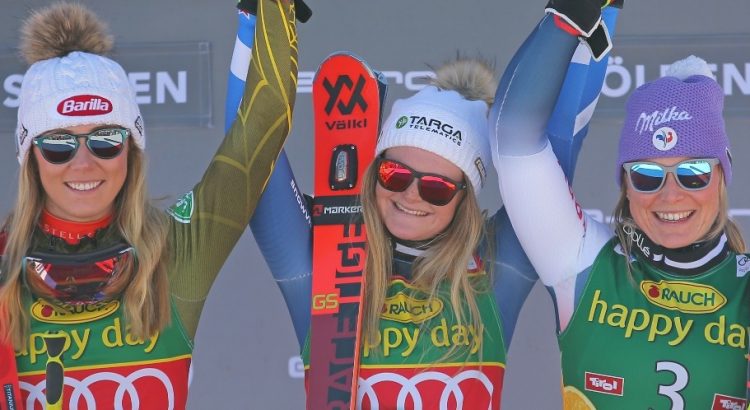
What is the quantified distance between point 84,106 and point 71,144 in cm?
9

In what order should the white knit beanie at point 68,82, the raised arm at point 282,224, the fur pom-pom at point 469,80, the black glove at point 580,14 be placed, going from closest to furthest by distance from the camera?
the black glove at point 580,14, the white knit beanie at point 68,82, the raised arm at point 282,224, the fur pom-pom at point 469,80

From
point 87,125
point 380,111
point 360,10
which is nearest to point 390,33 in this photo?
point 360,10

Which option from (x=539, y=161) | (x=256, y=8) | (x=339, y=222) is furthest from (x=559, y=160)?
(x=256, y=8)

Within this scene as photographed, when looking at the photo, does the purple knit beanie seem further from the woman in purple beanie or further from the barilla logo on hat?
the barilla logo on hat

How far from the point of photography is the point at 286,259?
9.38 ft

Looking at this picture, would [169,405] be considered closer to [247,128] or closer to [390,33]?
[247,128]

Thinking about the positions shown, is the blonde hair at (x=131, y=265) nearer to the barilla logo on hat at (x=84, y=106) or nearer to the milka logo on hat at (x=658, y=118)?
the barilla logo on hat at (x=84, y=106)

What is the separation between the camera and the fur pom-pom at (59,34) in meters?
2.72

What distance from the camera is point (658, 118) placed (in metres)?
2.62

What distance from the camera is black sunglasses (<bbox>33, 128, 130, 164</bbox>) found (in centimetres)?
259

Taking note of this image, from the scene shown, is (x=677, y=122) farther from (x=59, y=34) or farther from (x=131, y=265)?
(x=59, y=34)

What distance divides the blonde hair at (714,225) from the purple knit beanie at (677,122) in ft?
0.15

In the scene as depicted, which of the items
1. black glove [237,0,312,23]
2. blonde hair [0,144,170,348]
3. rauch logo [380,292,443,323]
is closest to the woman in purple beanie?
rauch logo [380,292,443,323]

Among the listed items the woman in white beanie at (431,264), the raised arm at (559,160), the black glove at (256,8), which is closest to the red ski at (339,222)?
the woman in white beanie at (431,264)
